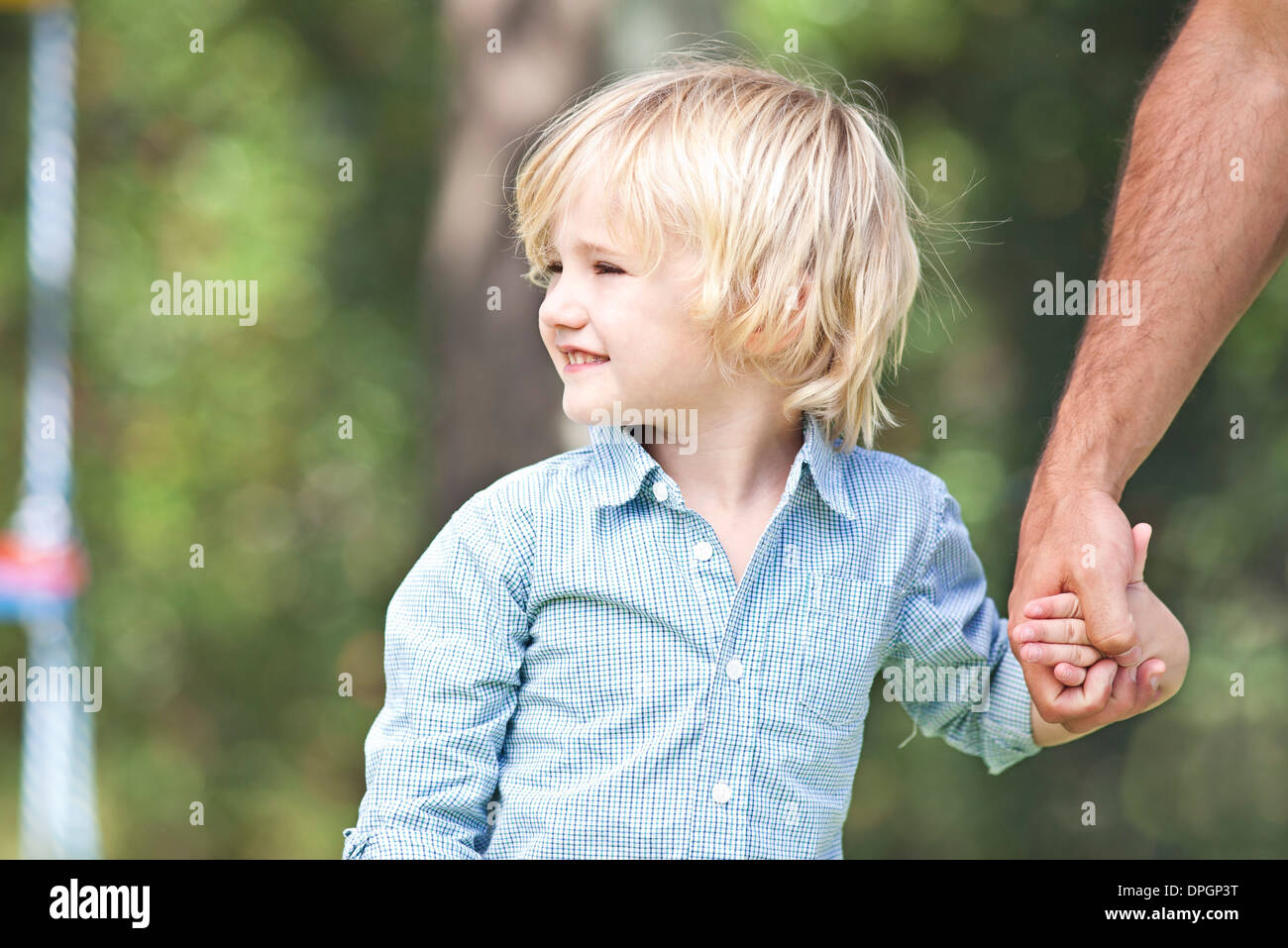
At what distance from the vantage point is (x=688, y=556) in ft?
4.58

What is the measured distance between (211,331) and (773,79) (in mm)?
4840

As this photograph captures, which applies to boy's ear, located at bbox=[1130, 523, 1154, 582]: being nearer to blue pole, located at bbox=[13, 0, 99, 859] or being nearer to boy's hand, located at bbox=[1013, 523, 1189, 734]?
boy's hand, located at bbox=[1013, 523, 1189, 734]

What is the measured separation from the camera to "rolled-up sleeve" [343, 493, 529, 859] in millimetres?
1308

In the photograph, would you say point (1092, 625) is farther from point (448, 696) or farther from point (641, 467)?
point (448, 696)

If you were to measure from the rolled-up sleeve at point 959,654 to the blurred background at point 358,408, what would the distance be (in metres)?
2.75

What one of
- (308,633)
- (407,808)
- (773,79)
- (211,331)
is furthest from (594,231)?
(211,331)

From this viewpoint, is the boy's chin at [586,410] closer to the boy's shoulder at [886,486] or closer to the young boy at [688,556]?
the young boy at [688,556]

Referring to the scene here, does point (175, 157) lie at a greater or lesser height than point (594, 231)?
greater

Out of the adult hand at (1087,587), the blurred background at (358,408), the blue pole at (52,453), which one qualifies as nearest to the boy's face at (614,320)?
the adult hand at (1087,587)

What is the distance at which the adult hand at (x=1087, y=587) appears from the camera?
136 cm

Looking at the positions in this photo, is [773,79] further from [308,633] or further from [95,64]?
[95,64]

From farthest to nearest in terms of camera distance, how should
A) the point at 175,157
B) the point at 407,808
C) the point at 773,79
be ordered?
1. the point at 175,157
2. the point at 773,79
3. the point at 407,808

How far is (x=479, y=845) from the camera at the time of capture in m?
1.38

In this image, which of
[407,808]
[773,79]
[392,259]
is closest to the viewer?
[407,808]
